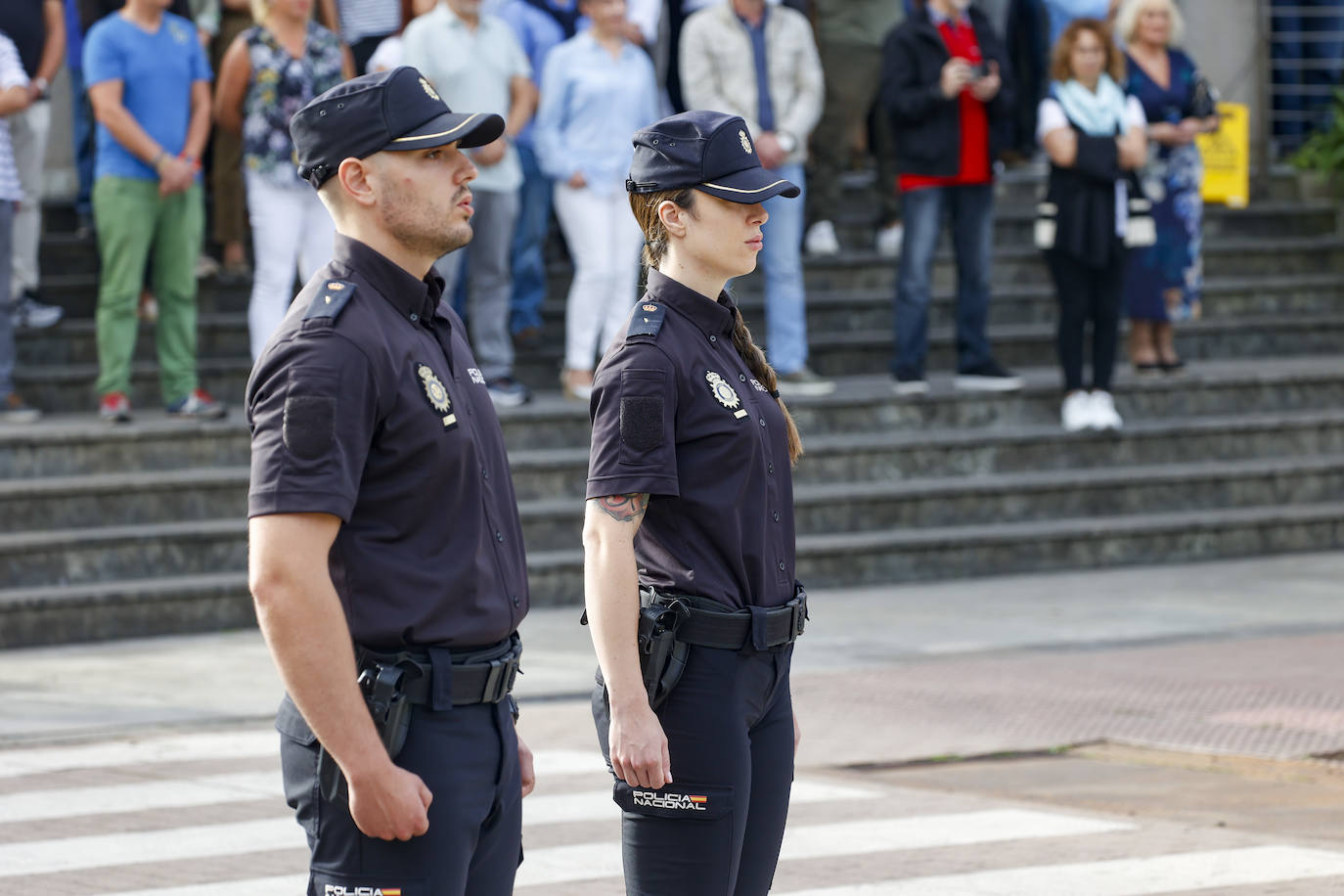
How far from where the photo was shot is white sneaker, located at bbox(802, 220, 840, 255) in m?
14.8

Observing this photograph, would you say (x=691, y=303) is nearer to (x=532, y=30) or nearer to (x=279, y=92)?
(x=279, y=92)

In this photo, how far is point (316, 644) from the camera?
305 centimetres

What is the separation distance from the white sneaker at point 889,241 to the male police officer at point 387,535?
38.2 ft

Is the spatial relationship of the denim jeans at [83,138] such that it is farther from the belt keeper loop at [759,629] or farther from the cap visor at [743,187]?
the belt keeper loop at [759,629]

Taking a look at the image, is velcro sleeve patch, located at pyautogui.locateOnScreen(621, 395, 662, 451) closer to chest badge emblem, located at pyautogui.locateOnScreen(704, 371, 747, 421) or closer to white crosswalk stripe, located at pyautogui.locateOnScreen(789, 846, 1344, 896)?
chest badge emblem, located at pyautogui.locateOnScreen(704, 371, 747, 421)

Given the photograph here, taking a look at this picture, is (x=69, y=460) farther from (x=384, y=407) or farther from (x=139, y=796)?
(x=384, y=407)

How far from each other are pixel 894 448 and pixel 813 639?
278 cm

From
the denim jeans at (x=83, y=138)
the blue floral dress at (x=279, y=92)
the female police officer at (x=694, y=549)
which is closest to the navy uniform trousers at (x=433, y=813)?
the female police officer at (x=694, y=549)

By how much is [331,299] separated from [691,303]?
97 cm

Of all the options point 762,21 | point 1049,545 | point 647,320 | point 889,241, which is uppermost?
point 762,21

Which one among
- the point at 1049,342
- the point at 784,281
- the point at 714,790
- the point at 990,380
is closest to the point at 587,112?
the point at 784,281

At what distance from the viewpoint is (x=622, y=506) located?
12.6ft

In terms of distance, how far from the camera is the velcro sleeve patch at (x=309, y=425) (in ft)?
10.1

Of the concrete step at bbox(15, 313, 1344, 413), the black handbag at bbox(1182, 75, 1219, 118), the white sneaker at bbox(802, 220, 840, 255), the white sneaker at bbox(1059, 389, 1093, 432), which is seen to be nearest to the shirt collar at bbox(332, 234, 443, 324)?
the concrete step at bbox(15, 313, 1344, 413)
